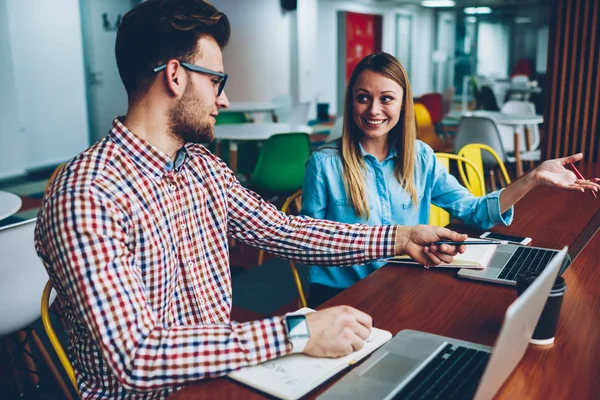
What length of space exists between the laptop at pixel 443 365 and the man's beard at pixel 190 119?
0.58m

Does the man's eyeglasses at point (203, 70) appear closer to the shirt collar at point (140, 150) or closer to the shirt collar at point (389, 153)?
the shirt collar at point (140, 150)

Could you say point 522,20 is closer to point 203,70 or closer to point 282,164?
point 282,164

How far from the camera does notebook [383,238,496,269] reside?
1.45 meters

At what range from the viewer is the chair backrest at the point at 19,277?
1781 millimetres

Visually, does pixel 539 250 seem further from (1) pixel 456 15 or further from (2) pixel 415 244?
(1) pixel 456 15

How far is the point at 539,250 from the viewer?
156 cm

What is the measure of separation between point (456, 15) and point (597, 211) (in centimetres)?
1701

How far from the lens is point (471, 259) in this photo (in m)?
1.47

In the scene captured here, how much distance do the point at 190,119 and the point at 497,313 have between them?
29.4 inches

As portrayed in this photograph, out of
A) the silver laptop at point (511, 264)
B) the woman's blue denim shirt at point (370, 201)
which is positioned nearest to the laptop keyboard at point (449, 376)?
the silver laptop at point (511, 264)

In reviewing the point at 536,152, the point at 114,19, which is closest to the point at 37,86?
the point at 114,19

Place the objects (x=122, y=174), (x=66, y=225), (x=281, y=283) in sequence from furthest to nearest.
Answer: (x=281, y=283), (x=122, y=174), (x=66, y=225)

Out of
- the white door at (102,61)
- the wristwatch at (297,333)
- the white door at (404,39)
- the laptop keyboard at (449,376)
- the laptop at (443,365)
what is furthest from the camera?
the white door at (404,39)

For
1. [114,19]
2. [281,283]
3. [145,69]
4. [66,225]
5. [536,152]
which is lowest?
[281,283]
